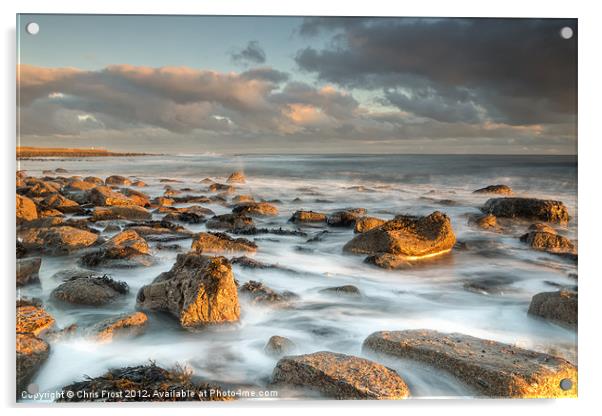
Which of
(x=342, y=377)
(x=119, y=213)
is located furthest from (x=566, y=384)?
(x=119, y=213)

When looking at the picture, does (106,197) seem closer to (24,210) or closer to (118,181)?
(118,181)

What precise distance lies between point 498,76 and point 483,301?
2.09 m

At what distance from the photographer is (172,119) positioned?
4270mm

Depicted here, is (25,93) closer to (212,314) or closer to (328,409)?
(212,314)

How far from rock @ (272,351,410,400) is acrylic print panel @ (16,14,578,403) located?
2 cm

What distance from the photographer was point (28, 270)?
383cm

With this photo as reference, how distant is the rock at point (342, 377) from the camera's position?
3249 mm

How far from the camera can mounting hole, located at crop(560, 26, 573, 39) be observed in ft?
13.0

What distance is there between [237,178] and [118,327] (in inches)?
67.5

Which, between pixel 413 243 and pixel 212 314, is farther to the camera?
pixel 413 243

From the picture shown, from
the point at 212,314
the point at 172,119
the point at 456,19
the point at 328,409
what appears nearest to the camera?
the point at 328,409

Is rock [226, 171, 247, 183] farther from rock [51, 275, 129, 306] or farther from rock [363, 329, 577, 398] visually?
rock [363, 329, 577, 398]

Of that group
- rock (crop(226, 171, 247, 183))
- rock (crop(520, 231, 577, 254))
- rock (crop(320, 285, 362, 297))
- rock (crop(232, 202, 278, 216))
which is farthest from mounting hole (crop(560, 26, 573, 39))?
rock (crop(226, 171, 247, 183))
